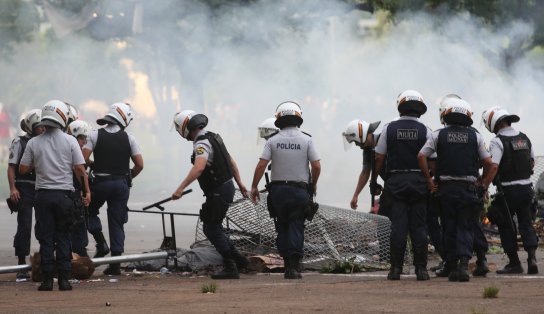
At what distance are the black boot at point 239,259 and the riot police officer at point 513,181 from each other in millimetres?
2457

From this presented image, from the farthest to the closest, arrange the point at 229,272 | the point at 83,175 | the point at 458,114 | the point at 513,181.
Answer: the point at 513,181 < the point at 229,272 < the point at 458,114 < the point at 83,175

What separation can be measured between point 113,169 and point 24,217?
1.03 meters

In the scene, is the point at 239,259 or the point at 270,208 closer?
the point at 270,208

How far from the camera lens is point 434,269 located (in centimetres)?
1244

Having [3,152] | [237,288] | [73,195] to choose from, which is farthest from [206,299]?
[3,152]

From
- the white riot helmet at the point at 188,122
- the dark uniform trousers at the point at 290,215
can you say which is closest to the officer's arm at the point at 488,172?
the dark uniform trousers at the point at 290,215

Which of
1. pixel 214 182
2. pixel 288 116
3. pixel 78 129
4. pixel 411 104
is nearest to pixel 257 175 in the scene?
pixel 214 182

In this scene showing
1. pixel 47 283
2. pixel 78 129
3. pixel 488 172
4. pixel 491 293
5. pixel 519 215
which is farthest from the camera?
pixel 78 129

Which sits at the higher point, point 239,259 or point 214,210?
point 214,210

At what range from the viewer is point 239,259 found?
12.3 metres

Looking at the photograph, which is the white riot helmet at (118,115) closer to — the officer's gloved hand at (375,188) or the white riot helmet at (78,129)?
the white riot helmet at (78,129)

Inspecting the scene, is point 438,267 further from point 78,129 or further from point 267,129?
point 78,129

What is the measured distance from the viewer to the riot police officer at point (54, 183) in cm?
1105

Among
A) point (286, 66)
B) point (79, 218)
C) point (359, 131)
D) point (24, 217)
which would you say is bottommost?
point (79, 218)
